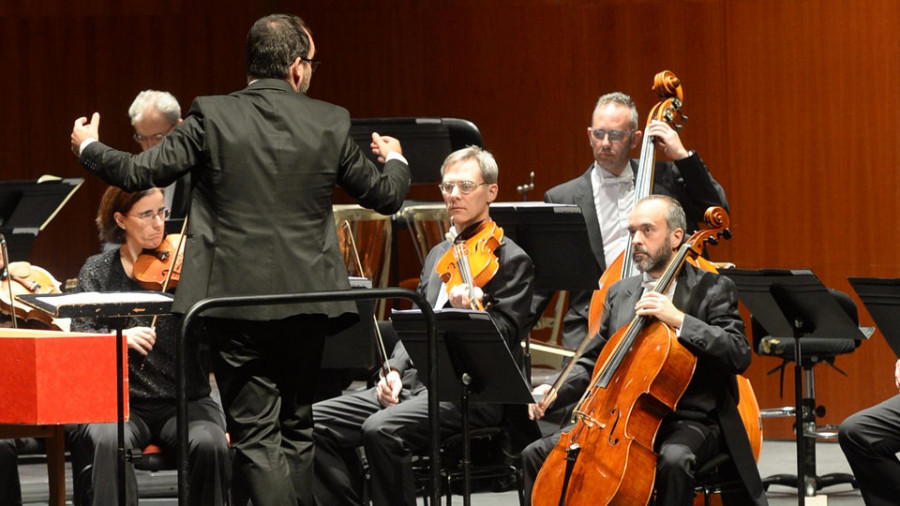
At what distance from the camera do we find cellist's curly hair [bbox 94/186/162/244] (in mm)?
4371

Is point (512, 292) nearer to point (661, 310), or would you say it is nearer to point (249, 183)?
point (661, 310)

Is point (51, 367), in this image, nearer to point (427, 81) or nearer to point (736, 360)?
point (736, 360)

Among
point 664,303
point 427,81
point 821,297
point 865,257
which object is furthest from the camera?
point 427,81

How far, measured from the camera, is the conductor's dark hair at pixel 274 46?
344cm

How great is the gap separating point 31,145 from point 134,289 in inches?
117

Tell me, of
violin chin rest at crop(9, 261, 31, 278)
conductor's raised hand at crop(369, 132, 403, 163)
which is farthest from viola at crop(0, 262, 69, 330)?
conductor's raised hand at crop(369, 132, 403, 163)

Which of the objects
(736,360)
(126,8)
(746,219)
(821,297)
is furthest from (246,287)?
(126,8)

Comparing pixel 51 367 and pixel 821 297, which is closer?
pixel 51 367

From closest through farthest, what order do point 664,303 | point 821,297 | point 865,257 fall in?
point 664,303
point 821,297
point 865,257

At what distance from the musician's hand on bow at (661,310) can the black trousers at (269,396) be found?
942 mm

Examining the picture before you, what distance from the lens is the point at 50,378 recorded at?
136 inches

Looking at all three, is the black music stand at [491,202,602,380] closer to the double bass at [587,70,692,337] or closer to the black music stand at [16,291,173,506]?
the double bass at [587,70,692,337]

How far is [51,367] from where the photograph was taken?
11.4 feet

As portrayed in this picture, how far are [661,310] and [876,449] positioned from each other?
1.16 metres
